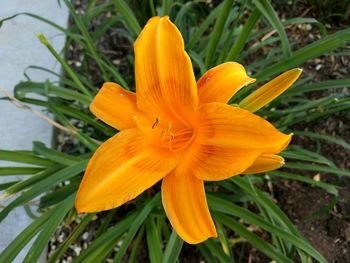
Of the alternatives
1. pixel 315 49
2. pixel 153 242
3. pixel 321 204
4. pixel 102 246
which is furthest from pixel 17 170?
pixel 321 204

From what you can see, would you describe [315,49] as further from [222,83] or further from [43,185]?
[43,185]

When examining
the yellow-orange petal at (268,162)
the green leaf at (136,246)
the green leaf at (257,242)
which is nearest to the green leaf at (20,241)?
the green leaf at (136,246)

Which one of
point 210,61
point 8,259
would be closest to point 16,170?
point 8,259

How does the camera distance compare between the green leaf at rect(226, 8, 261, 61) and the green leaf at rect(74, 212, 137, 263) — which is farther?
the green leaf at rect(74, 212, 137, 263)

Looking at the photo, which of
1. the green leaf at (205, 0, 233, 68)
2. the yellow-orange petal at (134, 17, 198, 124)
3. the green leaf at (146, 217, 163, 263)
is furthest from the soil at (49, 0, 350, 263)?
the yellow-orange petal at (134, 17, 198, 124)

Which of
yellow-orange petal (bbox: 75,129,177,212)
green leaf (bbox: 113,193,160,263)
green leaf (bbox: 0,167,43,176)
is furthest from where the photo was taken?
green leaf (bbox: 0,167,43,176)

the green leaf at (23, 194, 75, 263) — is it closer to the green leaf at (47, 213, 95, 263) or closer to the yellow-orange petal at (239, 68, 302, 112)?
the green leaf at (47, 213, 95, 263)

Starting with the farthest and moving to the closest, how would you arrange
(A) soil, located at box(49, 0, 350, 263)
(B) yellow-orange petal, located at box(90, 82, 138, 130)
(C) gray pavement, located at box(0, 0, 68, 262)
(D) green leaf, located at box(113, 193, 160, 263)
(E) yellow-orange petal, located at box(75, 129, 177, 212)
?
(C) gray pavement, located at box(0, 0, 68, 262), (A) soil, located at box(49, 0, 350, 263), (D) green leaf, located at box(113, 193, 160, 263), (B) yellow-orange petal, located at box(90, 82, 138, 130), (E) yellow-orange petal, located at box(75, 129, 177, 212)
